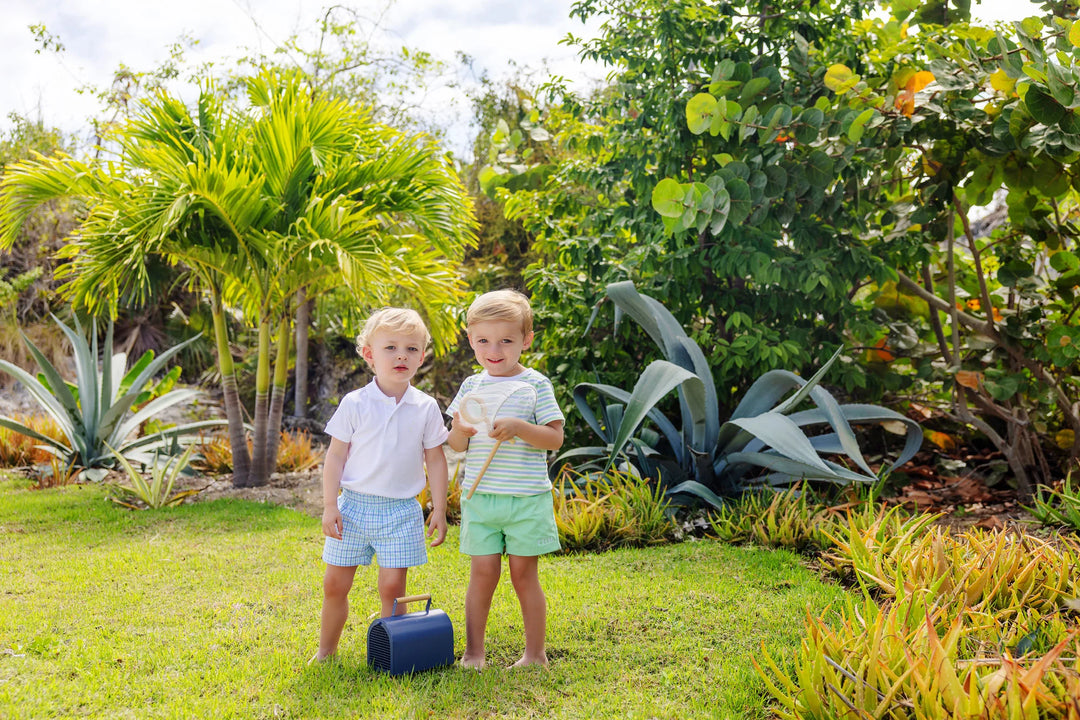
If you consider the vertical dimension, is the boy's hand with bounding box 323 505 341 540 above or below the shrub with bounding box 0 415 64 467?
above

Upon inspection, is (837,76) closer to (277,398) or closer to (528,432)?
(528,432)

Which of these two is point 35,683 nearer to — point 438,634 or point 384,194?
point 438,634

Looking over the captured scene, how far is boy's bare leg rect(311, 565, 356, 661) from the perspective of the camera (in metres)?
2.41

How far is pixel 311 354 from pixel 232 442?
21.9ft

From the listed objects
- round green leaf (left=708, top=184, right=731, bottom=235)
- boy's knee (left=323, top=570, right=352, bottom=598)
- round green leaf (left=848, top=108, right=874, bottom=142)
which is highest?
round green leaf (left=848, top=108, right=874, bottom=142)

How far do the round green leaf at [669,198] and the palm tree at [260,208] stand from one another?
2311 millimetres

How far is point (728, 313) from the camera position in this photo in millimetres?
5191

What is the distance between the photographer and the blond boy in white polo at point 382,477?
2412 mm

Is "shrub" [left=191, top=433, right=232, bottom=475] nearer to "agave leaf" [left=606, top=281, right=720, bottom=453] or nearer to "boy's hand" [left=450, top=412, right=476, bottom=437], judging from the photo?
"agave leaf" [left=606, top=281, right=720, bottom=453]

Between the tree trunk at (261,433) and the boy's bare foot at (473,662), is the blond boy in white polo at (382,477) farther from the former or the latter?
the tree trunk at (261,433)

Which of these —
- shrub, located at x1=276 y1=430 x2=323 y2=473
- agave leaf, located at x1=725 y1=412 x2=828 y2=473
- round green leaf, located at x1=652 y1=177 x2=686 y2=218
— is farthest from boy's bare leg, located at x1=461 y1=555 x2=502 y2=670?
shrub, located at x1=276 y1=430 x2=323 y2=473

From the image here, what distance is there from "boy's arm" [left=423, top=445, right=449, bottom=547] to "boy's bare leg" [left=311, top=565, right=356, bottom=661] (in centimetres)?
29

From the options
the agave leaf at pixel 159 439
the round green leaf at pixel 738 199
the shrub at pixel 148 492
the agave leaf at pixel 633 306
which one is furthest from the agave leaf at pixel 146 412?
the round green leaf at pixel 738 199

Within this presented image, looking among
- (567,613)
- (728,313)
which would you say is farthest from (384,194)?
(567,613)
